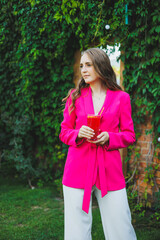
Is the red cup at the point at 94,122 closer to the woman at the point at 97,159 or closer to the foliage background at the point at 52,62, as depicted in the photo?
the woman at the point at 97,159

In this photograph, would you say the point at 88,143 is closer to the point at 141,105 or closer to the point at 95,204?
the point at 141,105

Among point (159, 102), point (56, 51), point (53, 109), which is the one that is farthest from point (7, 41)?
point (159, 102)

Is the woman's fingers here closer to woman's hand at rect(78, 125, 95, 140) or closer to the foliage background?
woman's hand at rect(78, 125, 95, 140)

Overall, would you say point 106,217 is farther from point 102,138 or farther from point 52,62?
point 52,62

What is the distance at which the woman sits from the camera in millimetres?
1703

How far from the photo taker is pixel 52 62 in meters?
4.94

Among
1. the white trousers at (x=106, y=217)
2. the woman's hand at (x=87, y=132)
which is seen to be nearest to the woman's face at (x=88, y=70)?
the woman's hand at (x=87, y=132)

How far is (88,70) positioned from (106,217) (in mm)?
1058

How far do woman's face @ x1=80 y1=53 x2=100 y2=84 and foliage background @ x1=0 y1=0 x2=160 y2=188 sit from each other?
153 cm

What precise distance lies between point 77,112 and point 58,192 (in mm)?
3070

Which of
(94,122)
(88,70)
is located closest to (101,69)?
(88,70)

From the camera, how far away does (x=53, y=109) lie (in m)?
5.03

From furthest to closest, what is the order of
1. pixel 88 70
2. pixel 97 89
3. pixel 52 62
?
pixel 52 62 < pixel 97 89 < pixel 88 70

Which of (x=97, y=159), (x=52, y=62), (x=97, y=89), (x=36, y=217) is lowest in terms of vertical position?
(x=36, y=217)
